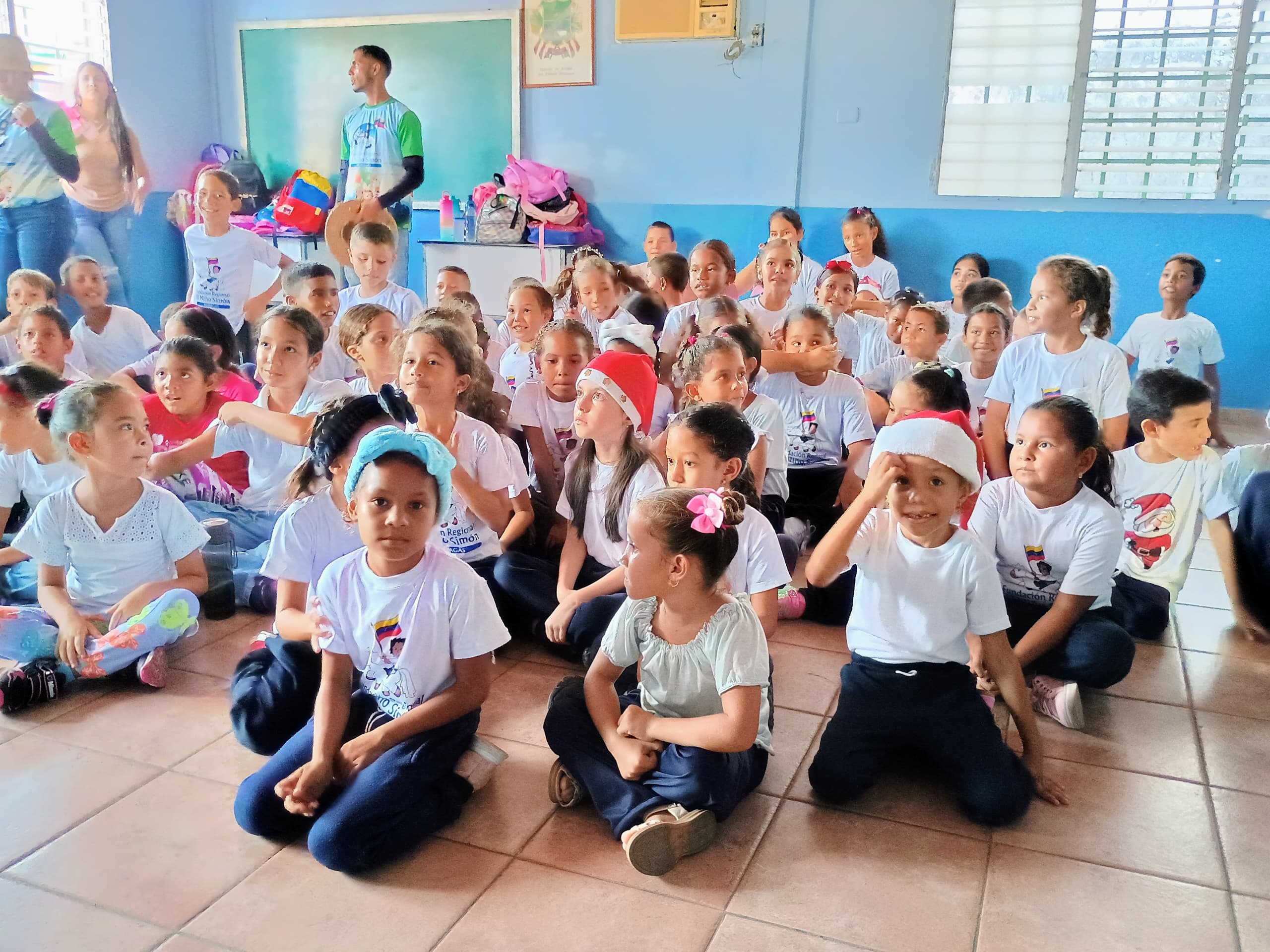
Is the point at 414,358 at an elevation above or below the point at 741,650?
above

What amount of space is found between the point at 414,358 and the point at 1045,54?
4435 millimetres

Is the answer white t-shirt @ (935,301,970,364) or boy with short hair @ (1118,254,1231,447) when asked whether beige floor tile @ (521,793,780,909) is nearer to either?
white t-shirt @ (935,301,970,364)

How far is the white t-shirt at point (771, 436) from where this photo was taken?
272 cm

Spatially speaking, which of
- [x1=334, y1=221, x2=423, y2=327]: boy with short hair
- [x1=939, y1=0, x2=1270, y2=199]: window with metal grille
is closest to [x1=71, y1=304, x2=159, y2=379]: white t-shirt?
[x1=334, y1=221, x2=423, y2=327]: boy with short hair

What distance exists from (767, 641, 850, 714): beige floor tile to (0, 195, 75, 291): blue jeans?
164 inches

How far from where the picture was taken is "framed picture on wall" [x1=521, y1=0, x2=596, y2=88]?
5.93 metres

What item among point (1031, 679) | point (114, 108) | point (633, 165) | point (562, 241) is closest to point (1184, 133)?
point (633, 165)

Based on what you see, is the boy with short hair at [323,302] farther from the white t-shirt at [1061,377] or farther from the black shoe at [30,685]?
the white t-shirt at [1061,377]

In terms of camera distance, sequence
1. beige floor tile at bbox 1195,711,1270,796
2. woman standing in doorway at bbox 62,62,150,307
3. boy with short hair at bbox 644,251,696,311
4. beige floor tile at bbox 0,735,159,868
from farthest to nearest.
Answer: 1. woman standing in doorway at bbox 62,62,150,307
2. boy with short hair at bbox 644,251,696,311
3. beige floor tile at bbox 1195,711,1270,796
4. beige floor tile at bbox 0,735,159,868

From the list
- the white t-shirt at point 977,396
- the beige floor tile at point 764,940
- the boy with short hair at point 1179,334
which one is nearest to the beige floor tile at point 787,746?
the beige floor tile at point 764,940

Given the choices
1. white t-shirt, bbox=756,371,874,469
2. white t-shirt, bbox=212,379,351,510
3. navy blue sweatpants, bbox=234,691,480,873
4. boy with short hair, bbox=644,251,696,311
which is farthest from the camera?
boy with short hair, bbox=644,251,696,311

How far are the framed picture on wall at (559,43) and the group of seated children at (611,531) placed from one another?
282 cm

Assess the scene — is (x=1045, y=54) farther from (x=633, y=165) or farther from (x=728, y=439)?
(x=728, y=439)

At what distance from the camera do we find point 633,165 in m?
6.04
